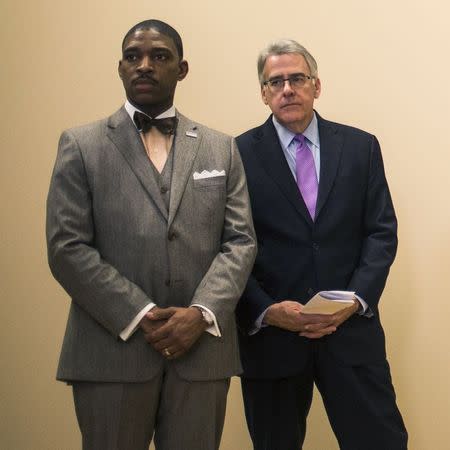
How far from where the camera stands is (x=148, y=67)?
8.38 ft

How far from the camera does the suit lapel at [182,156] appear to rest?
8.15 feet

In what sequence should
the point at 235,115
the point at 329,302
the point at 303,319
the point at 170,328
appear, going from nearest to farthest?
the point at 170,328
the point at 329,302
the point at 303,319
the point at 235,115

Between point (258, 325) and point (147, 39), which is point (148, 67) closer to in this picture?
point (147, 39)

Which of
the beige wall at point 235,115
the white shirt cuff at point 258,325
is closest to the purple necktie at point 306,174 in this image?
the white shirt cuff at point 258,325

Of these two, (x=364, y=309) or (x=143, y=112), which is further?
(x=364, y=309)

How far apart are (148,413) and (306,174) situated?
1.01 m

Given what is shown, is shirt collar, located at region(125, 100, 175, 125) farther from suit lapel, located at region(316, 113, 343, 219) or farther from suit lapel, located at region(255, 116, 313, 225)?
suit lapel, located at region(316, 113, 343, 219)

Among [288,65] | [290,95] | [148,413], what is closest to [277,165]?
[290,95]

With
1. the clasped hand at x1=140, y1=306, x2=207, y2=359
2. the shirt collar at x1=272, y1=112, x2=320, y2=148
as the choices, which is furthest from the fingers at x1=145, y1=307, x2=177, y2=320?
the shirt collar at x1=272, y1=112, x2=320, y2=148

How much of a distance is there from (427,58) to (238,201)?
138 cm

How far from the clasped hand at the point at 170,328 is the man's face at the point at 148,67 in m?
0.63

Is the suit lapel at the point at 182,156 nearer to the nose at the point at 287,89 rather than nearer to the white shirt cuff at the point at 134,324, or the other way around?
the white shirt cuff at the point at 134,324

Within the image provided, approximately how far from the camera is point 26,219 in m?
3.89

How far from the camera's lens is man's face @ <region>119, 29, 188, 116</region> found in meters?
2.57
